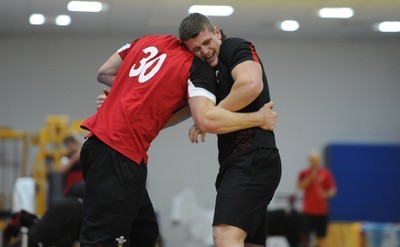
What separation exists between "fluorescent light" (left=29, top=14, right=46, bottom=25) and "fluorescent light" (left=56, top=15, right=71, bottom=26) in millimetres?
258

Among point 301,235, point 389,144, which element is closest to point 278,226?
point 301,235

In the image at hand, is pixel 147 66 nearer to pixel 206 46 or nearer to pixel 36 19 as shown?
pixel 206 46

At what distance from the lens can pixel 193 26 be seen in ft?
11.9

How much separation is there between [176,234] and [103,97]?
10.1 m

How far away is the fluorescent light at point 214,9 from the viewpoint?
12.1 meters

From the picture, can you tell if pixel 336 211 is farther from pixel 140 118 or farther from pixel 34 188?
Result: pixel 140 118

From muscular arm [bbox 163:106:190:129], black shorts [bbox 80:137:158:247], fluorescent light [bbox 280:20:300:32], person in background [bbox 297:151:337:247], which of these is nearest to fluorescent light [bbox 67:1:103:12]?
fluorescent light [bbox 280:20:300:32]

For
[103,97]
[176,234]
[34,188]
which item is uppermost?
[103,97]

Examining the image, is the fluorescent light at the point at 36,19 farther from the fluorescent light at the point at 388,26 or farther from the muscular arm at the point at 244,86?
the muscular arm at the point at 244,86

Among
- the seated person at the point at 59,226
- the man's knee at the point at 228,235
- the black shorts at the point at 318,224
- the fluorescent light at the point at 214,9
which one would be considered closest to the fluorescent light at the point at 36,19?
the fluorescent light at the point at 214,9

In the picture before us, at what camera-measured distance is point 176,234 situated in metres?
13.7

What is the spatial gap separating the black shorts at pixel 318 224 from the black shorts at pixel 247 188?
7.68m

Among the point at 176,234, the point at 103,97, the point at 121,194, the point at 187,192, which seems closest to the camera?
the point at 121,194

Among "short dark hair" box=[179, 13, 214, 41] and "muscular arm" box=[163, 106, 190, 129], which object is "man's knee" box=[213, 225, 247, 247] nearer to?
"muscular arm" box=[163, 106, 190, 129]
